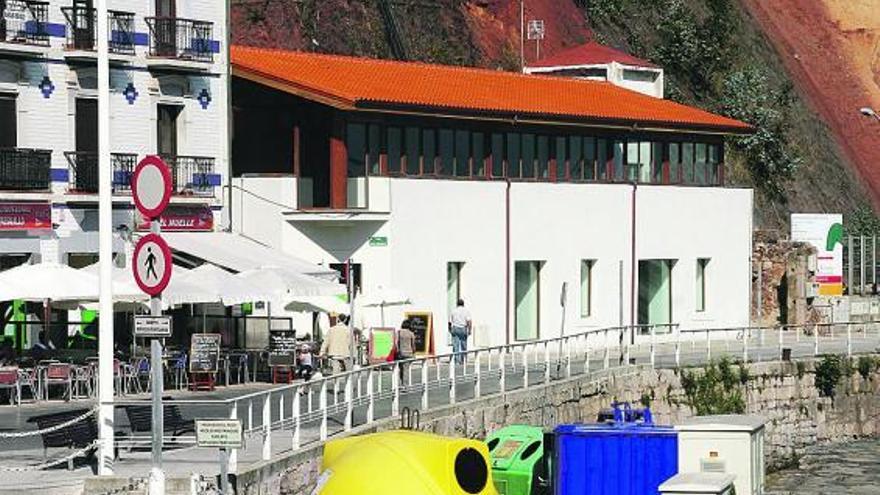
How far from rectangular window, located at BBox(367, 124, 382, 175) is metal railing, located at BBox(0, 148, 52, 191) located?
33.3 feet

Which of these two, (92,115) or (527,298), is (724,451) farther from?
(527,298)

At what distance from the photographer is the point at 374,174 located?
2116 inches

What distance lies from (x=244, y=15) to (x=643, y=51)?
27.9 metres

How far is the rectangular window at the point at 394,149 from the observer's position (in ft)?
178

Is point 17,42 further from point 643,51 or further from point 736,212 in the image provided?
point 643,51

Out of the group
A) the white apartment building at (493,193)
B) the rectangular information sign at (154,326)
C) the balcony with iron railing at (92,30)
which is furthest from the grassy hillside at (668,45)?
the rectangular information sign at (154,326)

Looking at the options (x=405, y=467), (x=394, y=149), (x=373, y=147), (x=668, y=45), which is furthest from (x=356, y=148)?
(x=668, y=45)

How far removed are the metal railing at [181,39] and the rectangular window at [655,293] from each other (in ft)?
61.1

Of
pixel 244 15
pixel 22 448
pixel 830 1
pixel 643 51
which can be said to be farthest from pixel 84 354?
pixel 830 1

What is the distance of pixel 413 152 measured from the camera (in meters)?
55.1

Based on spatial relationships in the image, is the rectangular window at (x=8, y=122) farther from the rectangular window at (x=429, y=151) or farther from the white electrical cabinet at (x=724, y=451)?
the white electrical cabinet at (x=724, y=451)

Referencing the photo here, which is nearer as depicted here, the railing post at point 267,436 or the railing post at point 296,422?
the railing post at point 267,436

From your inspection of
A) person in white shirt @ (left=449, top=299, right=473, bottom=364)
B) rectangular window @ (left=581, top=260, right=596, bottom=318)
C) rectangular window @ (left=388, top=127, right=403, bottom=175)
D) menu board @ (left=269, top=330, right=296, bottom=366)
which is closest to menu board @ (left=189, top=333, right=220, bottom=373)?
menu board @ (left=269, top=330, right=296, bottom=366)

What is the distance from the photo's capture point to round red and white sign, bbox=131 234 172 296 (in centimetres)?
2431
